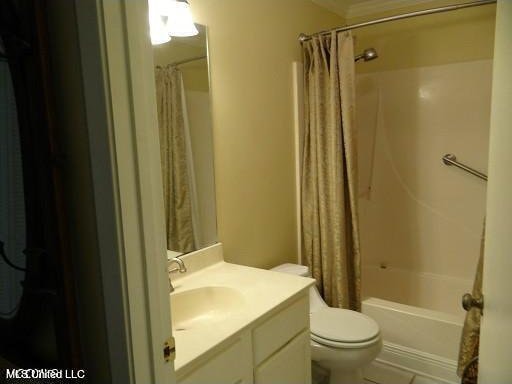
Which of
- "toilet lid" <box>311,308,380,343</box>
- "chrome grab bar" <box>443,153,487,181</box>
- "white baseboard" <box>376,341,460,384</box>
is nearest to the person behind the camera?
"toilet lid" <box>311,308,380,343</box>

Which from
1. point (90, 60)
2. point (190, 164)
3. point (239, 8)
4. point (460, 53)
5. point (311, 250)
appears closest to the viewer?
point (90, 60)

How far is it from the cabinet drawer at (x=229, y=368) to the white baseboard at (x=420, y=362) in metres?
1.30

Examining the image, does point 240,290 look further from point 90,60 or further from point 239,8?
point 239,8

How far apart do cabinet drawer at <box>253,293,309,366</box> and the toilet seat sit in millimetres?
246

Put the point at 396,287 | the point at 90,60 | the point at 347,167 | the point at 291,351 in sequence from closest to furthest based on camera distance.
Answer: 1. the point at 90,60
2. the point at 291,351
3. the point at 347,167
4. the point at 396,287

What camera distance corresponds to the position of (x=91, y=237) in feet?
2.60

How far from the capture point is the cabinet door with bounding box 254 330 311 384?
4.50 feet

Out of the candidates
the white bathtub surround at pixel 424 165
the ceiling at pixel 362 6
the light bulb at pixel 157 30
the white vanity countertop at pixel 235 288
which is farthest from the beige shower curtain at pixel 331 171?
the light bulb at pixel 157 30

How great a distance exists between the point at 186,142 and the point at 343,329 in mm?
1148

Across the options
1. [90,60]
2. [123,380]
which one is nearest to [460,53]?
[90,60]

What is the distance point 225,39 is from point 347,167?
38.9 inches

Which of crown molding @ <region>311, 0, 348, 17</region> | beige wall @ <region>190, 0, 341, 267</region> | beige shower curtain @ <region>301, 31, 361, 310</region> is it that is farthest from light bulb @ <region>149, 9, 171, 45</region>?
crown molding @ <region>311, 0, 348, 17</region>

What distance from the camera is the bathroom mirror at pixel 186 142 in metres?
1.66

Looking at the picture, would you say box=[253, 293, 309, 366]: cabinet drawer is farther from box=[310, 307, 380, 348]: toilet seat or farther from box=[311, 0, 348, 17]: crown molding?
box=[311, 0, 348, 17]: crown molding
